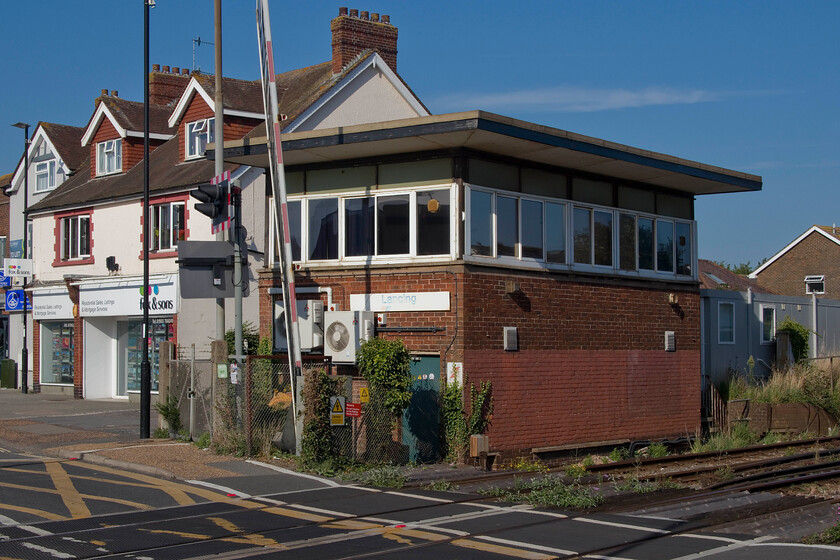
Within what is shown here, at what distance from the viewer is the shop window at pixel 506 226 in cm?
1727

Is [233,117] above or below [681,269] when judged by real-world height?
above

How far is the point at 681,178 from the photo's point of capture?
19984 mm

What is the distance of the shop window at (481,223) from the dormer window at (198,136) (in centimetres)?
1460

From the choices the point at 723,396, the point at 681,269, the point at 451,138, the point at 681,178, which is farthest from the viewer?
the point at 723,396

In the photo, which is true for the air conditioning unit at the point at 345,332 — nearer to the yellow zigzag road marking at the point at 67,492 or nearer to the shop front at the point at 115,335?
the yellow zigzag road marking at the point at 67,492

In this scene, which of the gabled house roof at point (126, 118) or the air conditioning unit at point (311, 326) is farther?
the gabled house roof at point (126, 118)

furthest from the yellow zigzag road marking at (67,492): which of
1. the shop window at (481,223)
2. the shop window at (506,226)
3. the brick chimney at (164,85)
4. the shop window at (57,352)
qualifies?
the brick chimney at (164,85)

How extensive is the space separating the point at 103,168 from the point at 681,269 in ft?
69.9

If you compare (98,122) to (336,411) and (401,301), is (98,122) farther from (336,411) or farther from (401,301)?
(336,411)

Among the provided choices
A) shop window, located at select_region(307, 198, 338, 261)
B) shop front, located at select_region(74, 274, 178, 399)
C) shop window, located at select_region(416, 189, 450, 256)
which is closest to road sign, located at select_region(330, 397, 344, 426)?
shop window, located at select_region(416, 189, 450, 256)

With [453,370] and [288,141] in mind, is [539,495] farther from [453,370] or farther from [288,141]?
[288,141]

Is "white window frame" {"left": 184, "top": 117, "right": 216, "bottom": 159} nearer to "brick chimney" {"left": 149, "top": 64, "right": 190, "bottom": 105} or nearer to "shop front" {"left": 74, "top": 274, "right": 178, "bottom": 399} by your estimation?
"shop front" {"left": 74, "top": 274, "right": 178, "bottom": 399}

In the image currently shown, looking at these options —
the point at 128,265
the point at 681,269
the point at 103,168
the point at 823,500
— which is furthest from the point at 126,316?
the point at 823,500

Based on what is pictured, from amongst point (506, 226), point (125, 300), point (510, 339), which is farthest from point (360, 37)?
point (510, 339)
